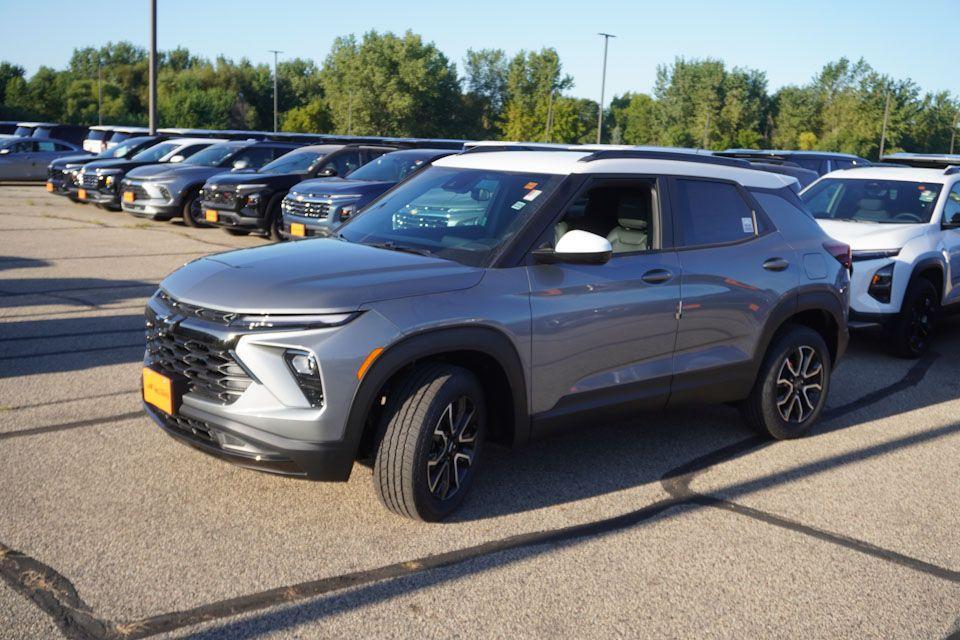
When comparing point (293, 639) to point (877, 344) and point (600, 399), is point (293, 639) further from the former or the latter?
point (877, 344)

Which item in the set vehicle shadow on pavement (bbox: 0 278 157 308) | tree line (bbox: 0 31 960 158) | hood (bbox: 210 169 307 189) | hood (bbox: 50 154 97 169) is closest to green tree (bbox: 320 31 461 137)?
tree line (bbox: 0 31 960 158)

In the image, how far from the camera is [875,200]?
32.9 ft

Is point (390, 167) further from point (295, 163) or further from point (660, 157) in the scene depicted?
point (660, 157)

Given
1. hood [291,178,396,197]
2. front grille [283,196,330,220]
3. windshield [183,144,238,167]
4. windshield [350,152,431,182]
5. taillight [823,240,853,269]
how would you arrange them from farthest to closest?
windshield [183,144,238,167] < windshield [350,152,431,182] < hood [291,178,396,197] < front grille [283,196,330,220] < taillight [823,240,853,269]

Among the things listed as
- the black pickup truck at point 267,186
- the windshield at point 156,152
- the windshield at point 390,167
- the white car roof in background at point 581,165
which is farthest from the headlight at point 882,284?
the windshield at point 156,152

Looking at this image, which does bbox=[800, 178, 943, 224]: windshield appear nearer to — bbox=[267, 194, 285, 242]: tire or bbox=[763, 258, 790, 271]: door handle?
bbox=[763, 258, 790, 271]: door handle

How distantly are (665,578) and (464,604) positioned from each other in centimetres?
92

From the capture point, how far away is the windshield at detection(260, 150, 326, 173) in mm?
16281

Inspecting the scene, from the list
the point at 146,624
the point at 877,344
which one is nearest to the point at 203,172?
the point at 877,344

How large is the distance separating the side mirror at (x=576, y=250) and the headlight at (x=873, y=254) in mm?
4937

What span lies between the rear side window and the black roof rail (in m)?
0.18

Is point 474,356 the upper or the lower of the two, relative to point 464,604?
upper

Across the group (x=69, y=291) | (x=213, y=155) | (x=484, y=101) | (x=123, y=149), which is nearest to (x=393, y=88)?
(x=484, y=101)

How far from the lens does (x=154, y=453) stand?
5.33 m
